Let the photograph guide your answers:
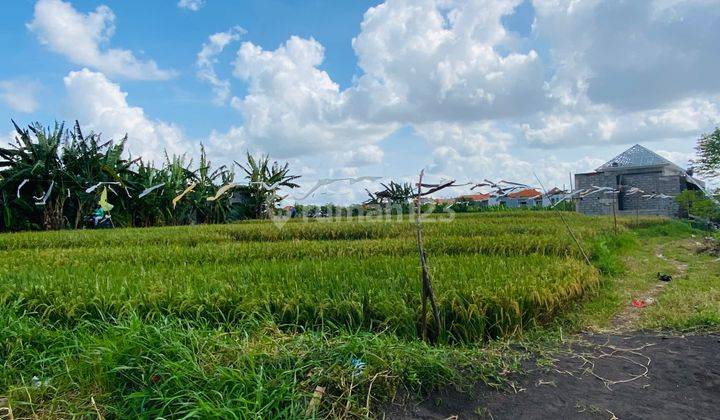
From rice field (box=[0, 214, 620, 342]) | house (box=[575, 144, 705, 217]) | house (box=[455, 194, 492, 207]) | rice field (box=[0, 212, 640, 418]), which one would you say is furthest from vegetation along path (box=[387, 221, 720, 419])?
house (box=[575, 144, 705, 217])

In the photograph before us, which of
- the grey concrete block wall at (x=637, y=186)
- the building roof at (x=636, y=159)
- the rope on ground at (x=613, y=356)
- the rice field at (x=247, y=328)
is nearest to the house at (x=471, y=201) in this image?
the grey concrete block wall at (x=637, y=186)

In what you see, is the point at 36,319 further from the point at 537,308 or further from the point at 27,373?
the point at 537,308

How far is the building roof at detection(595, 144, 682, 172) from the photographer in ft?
87.7

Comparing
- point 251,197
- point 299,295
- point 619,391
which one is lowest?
point 619,391

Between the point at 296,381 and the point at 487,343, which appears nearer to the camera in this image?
the point at 296,381

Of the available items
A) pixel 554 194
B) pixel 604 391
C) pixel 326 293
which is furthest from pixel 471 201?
pixel 604 391

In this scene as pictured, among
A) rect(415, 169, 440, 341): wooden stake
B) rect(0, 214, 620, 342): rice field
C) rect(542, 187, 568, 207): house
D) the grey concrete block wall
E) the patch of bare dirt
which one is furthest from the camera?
the grey concrete block wall

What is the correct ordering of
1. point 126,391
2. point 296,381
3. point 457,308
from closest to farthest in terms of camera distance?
point 296,381 < point 126,391 < point 457,308

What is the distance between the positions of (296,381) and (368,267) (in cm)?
261

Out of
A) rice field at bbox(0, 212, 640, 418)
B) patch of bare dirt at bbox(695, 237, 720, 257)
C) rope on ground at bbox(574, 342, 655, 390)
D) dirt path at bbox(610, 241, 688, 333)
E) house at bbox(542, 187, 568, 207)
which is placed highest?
house at bbox(542, 187, 568, 207)

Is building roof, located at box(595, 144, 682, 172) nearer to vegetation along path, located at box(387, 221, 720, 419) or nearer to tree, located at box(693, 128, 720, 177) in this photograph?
tree, located at box(693, 128, 720, 177)

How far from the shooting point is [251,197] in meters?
22.0

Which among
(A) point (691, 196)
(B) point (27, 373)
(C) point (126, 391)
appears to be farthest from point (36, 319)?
(A) point (691, 196)

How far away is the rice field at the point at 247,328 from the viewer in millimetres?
2668
